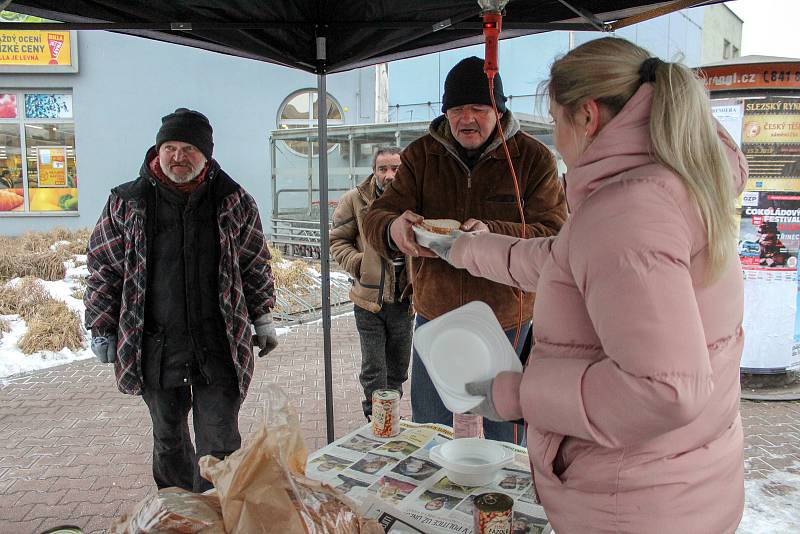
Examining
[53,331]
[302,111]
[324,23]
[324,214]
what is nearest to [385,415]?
[324,214]

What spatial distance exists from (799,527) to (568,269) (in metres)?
2.94

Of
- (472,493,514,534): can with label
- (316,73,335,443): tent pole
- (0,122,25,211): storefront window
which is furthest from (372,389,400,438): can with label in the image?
(0,122,25,211): storefront window

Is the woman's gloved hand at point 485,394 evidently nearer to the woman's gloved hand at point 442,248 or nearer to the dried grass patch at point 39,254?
the woman's gloved hand at point 442,248

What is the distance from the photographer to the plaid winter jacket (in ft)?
9.20

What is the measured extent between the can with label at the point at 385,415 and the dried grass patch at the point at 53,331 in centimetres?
566

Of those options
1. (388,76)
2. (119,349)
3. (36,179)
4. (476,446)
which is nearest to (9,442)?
(119,349)

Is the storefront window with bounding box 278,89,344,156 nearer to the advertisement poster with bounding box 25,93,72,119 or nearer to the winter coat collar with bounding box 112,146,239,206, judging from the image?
the advertisement poster with bounding box 25,93,72,119

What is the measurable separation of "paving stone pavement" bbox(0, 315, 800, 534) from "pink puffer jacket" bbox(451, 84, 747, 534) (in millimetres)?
1749

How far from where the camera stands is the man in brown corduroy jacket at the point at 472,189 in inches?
99.1

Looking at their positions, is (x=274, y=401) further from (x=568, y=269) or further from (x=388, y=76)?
(x=388, y=76)

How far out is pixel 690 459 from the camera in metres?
1.25

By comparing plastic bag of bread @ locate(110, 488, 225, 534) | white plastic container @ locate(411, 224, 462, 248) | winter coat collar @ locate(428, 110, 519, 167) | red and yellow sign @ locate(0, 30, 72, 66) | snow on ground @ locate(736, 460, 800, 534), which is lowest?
snow on ground @ locate(736, 460, 800, 534)

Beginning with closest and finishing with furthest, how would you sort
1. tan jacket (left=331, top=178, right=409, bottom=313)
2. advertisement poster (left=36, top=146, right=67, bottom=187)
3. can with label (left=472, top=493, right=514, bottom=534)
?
can with label (left=472, top=493, right=514, bottom=534)
tan jacket (left=331, top=178, right=409, bottom=313)
advertisement poster (left=36, top=146, right=67, bottom=187)

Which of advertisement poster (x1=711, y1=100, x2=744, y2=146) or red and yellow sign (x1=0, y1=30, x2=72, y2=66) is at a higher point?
red and yellow sign (x1=0, y1=30, x2=72, y2=66)
